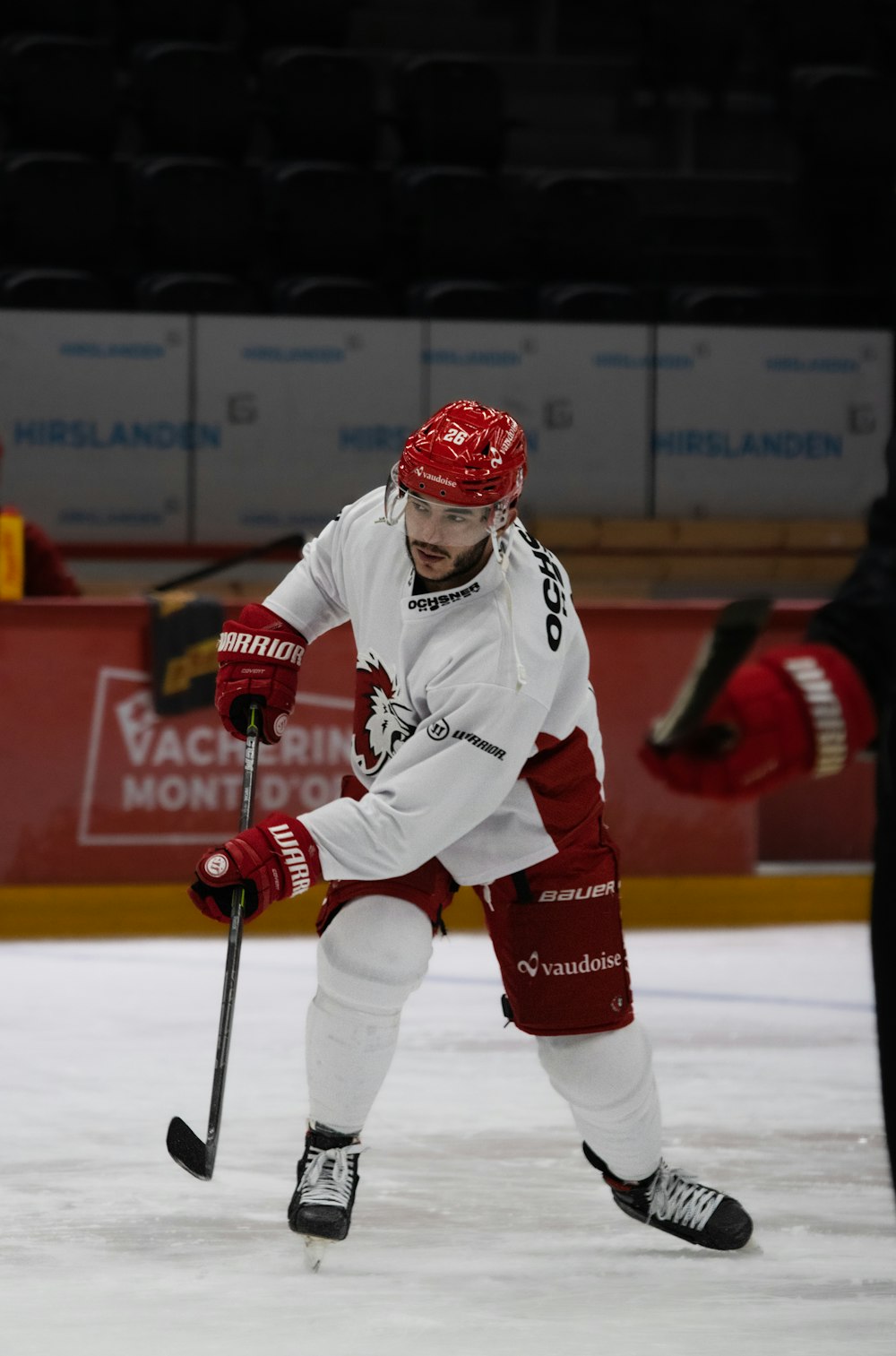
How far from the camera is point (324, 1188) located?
2.71 m

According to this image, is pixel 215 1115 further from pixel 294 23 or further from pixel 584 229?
pixel 294 23

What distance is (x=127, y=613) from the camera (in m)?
5.74

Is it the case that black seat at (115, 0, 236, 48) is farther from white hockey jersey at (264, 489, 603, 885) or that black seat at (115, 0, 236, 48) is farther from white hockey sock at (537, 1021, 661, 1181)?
white hockey sock at (537, 1021, 661, 1181)

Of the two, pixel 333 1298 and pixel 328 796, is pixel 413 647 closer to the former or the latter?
pixel 333 1298

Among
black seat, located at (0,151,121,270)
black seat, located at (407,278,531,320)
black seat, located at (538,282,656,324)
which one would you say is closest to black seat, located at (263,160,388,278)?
black seat, located at (407,278,531,320)

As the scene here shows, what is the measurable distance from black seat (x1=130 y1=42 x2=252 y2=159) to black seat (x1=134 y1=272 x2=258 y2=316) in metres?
0.91

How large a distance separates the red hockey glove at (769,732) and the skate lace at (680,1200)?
4.21 feet

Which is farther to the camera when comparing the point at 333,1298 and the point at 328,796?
the point at 328,796

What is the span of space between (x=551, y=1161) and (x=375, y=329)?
5.34m

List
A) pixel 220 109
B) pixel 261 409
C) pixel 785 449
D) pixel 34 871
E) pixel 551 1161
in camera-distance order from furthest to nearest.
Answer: pixel 220 109 < pixel 785 449 < pixel 261 409 < pixel 34 871 < pixel 551 1161

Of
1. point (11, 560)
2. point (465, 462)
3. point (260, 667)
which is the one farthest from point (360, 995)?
point (11, 560)

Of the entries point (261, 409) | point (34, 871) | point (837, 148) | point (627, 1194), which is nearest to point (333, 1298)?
point (627, 1194)

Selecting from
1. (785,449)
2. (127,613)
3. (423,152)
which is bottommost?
(127,613)

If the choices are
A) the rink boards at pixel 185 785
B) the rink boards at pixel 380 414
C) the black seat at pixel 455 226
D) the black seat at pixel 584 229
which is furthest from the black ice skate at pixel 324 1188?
the black seat at pixel 584 229
